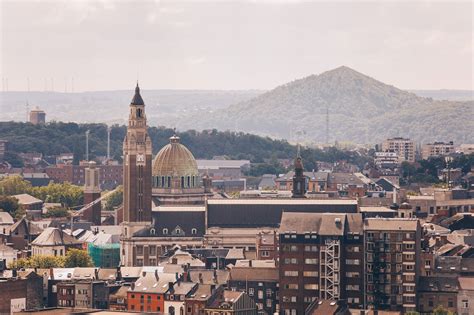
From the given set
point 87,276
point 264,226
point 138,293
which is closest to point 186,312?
point 138,293

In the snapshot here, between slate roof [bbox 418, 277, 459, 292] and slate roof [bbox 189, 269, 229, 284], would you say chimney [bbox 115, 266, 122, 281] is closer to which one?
slate roof [bbox 189, 269, 229, 284]

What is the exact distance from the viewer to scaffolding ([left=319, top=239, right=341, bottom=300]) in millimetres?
122875

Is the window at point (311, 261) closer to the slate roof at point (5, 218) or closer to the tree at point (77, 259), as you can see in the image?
the tree at point (77, 259)

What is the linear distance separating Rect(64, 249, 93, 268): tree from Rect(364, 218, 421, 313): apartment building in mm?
31017

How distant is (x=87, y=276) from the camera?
13688 centimetres

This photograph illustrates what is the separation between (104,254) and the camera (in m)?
167

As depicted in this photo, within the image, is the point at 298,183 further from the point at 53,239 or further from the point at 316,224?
the point at 316,224

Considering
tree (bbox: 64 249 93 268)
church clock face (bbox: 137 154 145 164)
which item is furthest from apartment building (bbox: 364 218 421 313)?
church clock face (bbox: 137 154 145 164)

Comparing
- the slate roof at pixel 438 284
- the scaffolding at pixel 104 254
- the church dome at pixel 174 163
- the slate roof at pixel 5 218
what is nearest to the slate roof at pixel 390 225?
the slate roof at pixel 438 284

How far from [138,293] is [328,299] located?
11.3 metres

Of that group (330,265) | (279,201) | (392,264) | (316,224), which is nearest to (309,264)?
(330,265)

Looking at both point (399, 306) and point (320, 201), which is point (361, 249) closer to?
point (399, 306)

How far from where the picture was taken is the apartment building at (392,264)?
124 m

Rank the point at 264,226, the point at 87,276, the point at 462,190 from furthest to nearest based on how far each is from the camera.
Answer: the point at 462,190
the point at 264,226
the point at 87,276
